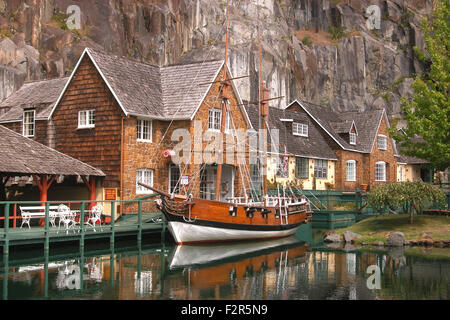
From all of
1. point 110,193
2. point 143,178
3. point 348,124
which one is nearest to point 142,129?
point 143,178

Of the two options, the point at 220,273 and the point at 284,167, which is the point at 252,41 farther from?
the point at 220,273

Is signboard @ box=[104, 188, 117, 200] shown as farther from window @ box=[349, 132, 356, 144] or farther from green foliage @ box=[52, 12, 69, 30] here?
green foliage @ box=[52, 12, 69, 30]

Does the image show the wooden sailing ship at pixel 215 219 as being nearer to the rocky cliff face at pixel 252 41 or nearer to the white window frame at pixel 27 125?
the white window frame at pixel 27 125

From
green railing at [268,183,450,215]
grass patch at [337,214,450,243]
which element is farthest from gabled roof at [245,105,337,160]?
grass patch at [337,214,450,243]

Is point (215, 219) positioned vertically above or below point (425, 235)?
above

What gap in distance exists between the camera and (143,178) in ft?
95.4

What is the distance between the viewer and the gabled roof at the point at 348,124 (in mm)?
46906

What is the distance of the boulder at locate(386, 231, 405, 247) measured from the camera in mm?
23562

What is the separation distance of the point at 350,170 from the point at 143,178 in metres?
24.3

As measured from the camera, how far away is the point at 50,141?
101 feet

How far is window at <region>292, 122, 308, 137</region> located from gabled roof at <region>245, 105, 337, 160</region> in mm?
284

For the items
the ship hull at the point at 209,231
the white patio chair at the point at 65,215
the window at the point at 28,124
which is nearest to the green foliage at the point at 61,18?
the window at the point at 28,124
